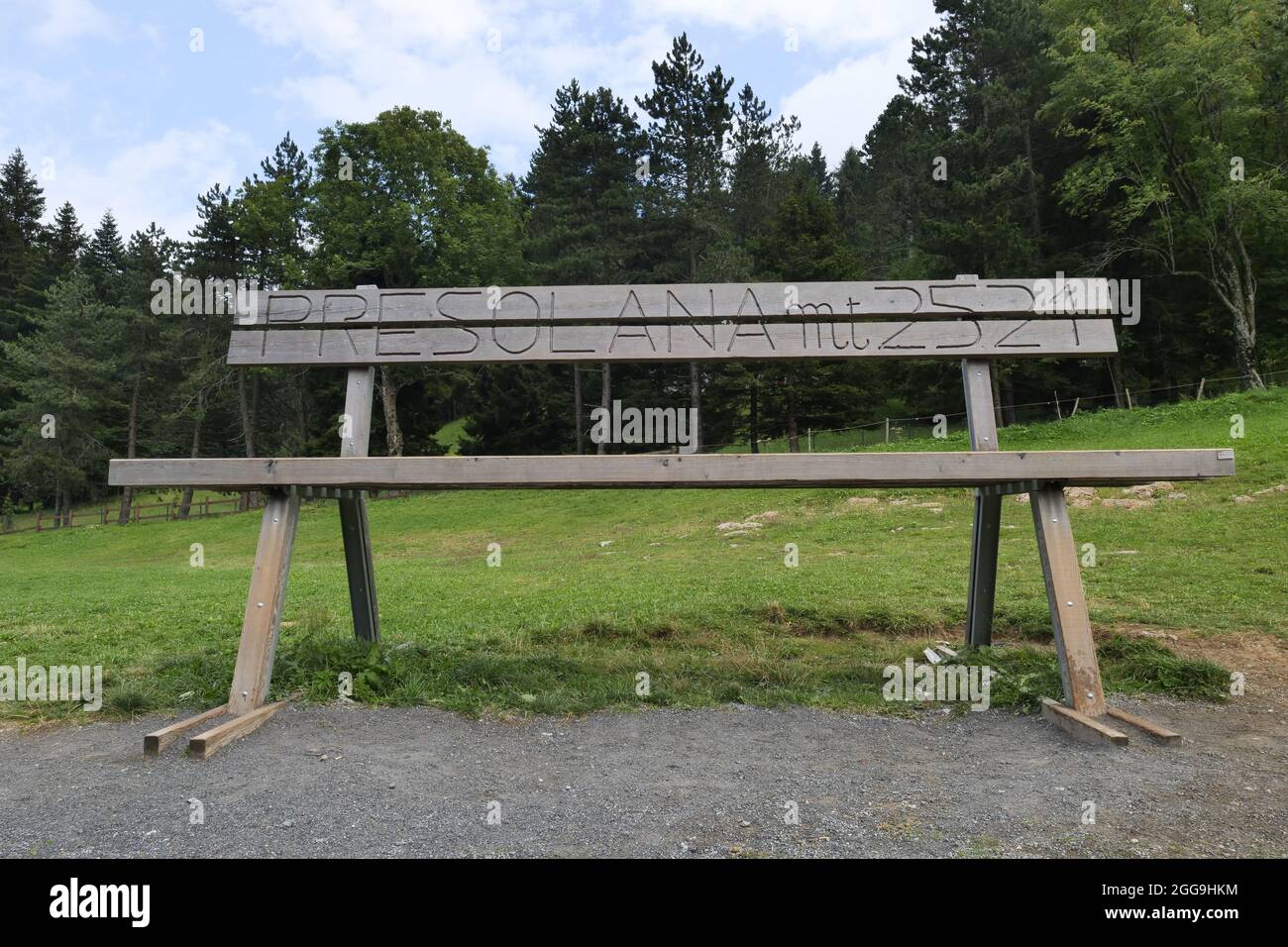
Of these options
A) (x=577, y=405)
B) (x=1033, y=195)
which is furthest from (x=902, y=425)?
(x=577, y=405)

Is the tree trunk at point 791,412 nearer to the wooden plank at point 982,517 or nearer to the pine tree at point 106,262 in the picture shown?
the wooden plank at point 982,517

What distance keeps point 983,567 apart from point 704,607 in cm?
279

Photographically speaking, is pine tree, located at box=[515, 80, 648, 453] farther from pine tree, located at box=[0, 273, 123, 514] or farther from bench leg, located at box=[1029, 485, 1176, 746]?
bench leg, located at box=[1029, 485, 1176, 746]

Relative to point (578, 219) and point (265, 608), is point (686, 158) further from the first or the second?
point (265, 608)

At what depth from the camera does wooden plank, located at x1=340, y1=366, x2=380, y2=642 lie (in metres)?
4.32

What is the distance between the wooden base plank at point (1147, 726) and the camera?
321 cm

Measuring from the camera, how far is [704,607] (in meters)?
6.91

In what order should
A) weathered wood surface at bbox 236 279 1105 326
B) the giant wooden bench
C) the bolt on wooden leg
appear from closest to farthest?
the bolt on wooden leg < the giant wooden bench < weathered wood surface at bbox 236 279 1105 326

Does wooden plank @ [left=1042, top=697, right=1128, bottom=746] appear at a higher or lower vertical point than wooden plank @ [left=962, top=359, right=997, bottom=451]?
lower

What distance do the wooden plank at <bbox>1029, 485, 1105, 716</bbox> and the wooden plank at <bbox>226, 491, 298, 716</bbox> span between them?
338cm

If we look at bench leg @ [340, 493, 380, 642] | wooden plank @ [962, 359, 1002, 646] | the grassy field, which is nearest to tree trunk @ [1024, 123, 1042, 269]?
the grassy field

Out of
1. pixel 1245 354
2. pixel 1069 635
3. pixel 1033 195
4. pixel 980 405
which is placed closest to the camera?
pixel 1069 635

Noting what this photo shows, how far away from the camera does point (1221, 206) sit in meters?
25.4

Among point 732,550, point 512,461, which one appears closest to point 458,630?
point 512,461
